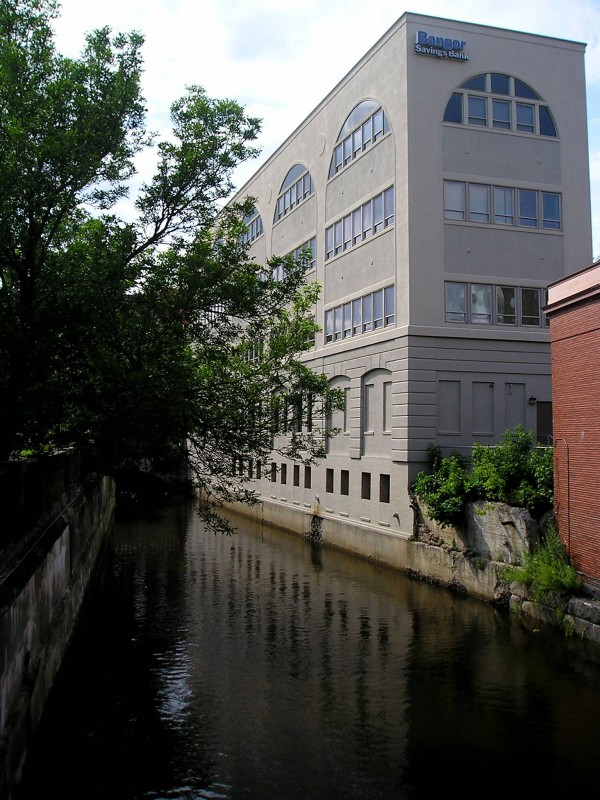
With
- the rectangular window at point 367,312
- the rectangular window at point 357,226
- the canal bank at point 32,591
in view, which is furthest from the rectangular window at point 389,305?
the canal bank at point 32,591

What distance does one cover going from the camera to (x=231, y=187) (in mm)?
18797

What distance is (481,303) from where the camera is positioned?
93.1 ft

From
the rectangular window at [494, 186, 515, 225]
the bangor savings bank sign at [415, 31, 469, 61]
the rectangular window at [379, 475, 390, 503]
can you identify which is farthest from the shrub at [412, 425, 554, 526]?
the bangor savings bank sign at [415, 31, 469, 61]

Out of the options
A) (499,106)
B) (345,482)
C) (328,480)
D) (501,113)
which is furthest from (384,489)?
(499,106)

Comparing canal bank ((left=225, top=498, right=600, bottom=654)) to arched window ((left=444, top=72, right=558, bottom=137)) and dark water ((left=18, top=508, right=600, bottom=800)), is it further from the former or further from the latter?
arched window ((left=444, top=72, right=558, bottom=137))

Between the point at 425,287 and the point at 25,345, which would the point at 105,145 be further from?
the point at 425,287

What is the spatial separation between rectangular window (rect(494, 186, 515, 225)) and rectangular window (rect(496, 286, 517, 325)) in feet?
8.32

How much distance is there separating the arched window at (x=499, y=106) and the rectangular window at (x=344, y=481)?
48.9ft

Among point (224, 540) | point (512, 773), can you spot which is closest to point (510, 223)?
point (224, 540)

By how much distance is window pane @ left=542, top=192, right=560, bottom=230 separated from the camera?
2923cm

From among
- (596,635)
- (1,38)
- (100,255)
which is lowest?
(596,635)

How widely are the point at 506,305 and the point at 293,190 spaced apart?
17.1 meters

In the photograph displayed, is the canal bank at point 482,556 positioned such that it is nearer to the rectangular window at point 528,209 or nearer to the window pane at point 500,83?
the rectangular window at point 528,209

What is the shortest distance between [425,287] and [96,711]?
62.4ft
